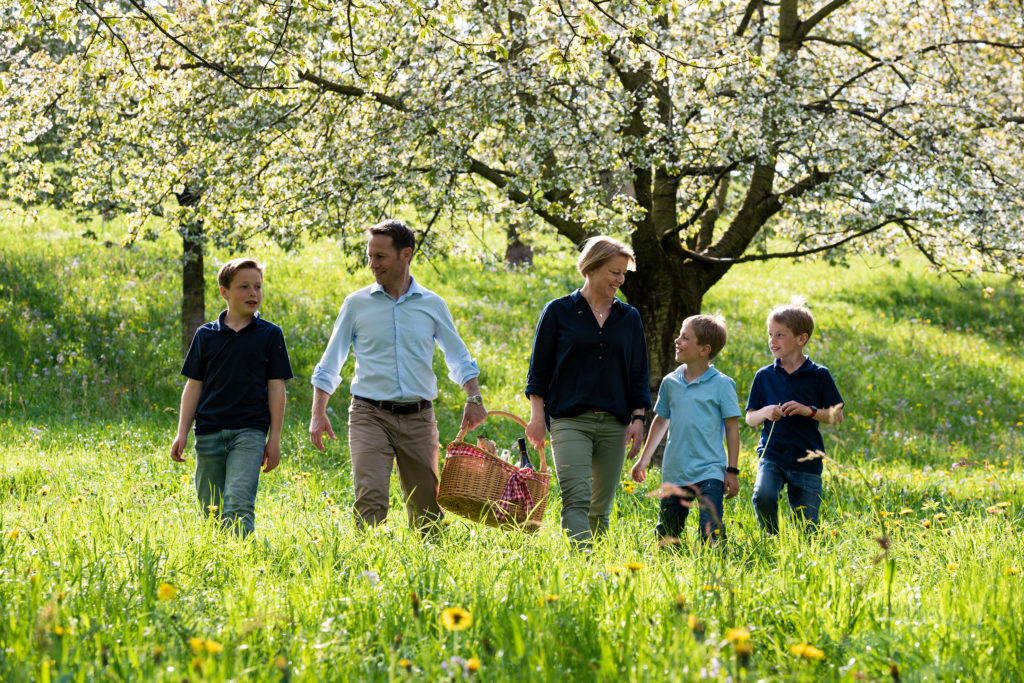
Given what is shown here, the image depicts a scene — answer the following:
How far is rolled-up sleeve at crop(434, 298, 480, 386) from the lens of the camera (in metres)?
5.51

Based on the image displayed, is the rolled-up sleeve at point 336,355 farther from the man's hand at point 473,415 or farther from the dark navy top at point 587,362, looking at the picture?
the dark navy top at point 587,362

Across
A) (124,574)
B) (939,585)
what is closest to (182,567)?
(124,574)

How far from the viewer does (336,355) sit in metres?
5.36

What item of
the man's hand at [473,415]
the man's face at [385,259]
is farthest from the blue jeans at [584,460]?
the man's face at [385,259]

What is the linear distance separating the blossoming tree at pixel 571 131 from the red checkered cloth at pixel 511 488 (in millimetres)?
3811

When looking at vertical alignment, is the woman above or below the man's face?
below

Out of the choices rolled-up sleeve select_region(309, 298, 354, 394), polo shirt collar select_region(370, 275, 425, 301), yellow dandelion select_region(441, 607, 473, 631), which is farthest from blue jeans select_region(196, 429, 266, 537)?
yellow dandelion select_region(441, 607, 473, 631)

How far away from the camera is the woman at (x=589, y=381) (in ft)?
17.0

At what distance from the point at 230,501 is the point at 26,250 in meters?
14.7

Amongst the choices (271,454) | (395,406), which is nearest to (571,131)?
(395,406)

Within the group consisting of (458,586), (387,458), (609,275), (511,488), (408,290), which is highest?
(609,275)

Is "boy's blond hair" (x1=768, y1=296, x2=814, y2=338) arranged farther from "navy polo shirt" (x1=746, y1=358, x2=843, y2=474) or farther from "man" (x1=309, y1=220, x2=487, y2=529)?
"man" (x1=309, y1=220, x2=487, y2=529)

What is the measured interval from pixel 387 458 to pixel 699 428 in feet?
6.00

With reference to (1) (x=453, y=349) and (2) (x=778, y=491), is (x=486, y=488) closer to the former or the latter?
(1) (x=453, y=349)
